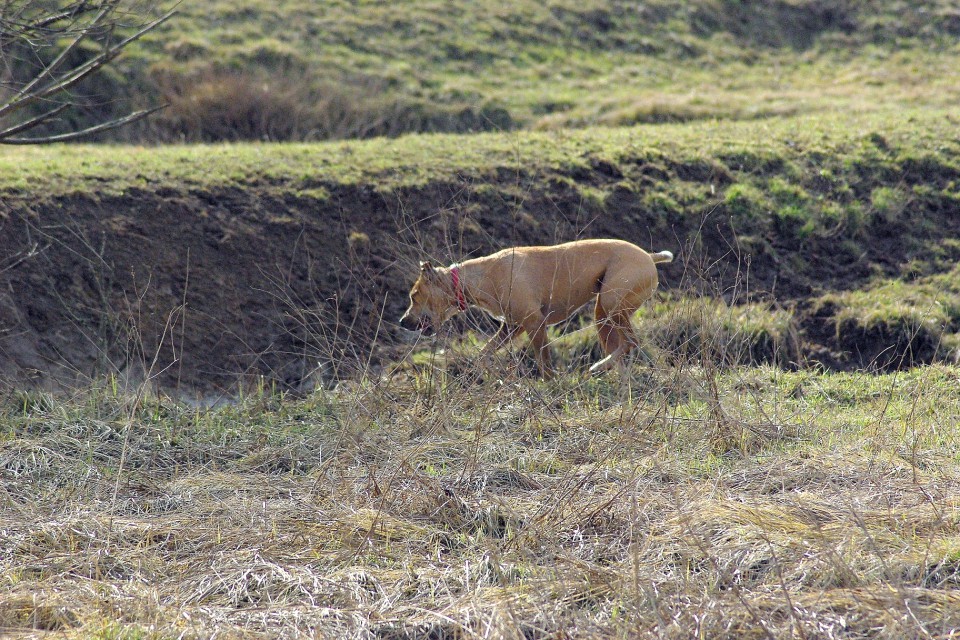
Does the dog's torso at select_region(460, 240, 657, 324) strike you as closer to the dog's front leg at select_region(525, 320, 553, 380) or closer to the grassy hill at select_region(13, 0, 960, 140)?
the dog's front leg at select_region(525, 320, 553, 380)

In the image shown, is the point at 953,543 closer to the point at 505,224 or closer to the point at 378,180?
the point at 505,224

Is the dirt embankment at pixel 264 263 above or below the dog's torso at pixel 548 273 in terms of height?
below

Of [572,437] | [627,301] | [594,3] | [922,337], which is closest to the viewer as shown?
[572,437]

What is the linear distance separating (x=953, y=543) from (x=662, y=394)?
234 cm

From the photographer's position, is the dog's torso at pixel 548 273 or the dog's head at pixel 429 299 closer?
the dog's head at pixel 429 299

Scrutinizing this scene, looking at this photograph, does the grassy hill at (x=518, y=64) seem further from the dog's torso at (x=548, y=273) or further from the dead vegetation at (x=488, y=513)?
the dead vegetation at (x=488, y=513)

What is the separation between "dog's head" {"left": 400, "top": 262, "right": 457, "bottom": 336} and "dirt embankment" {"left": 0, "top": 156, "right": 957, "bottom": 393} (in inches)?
10.8

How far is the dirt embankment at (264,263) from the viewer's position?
29.0 ft

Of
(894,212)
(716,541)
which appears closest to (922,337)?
(894,212)

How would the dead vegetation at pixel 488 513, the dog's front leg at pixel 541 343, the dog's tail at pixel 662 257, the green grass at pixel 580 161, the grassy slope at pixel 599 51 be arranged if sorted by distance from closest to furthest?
the dead vegetation at pixel 488 513 → the dog's front leg at pixel 541 343 → the dog's tail at pixel 662 257 → the green grass at pixel 580 161 → the grassy slope at pixel 599 51

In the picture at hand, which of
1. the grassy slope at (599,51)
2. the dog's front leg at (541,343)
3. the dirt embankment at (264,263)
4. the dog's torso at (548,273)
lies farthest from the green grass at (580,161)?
the grassy slope at (599,51)

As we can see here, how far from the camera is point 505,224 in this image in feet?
36.1

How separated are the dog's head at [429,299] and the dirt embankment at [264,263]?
0.28m

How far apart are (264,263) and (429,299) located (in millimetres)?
2279
